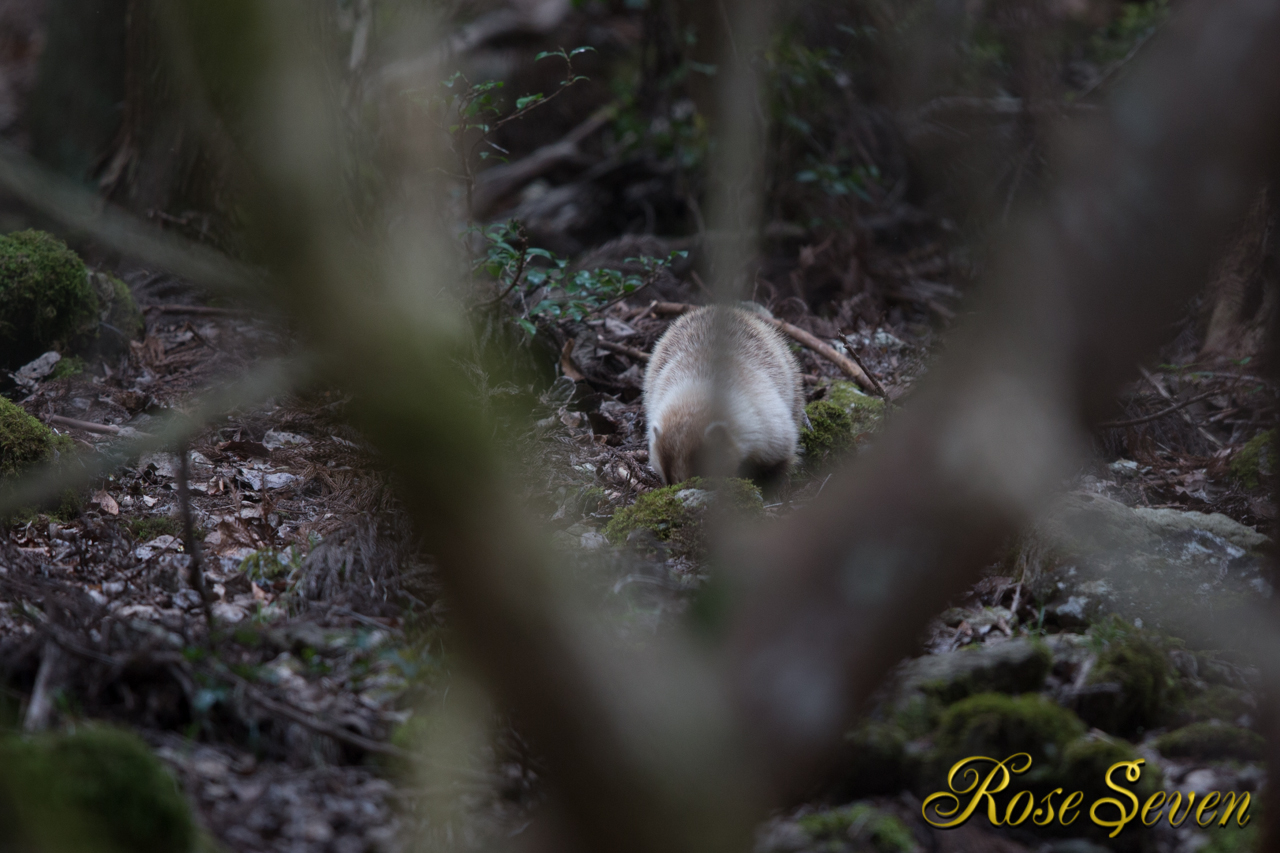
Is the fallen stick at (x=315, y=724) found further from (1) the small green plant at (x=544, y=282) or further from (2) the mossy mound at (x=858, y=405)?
(2) the mossy mound at (x=858, y=405)

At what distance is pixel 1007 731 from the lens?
2.72 metres

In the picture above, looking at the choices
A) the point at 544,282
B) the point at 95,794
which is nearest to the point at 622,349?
the point at 544,282

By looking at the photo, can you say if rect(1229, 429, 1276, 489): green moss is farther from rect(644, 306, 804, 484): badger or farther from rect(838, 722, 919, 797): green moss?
rect(838, 722, 919, 797): green moss

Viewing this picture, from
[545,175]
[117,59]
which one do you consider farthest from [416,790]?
[545,175]

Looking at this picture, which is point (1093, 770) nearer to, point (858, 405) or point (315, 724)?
point (315, 724)

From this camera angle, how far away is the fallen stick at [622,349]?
7371 mm

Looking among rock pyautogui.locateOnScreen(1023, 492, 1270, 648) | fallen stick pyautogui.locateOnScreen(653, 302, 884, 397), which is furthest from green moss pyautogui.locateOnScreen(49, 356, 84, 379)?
rock pyautogui.locateOnScreen(1023, 492, 1270, 648)

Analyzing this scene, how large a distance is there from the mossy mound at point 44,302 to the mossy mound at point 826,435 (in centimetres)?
526

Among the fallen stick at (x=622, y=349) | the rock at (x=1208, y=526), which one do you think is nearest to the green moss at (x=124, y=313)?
the fallen stick at (x=622, y=349)

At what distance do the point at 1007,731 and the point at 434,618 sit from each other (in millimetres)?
2078

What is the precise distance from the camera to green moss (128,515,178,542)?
4160 millimetres

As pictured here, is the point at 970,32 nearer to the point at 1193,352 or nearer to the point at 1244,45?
the point at 1193,352

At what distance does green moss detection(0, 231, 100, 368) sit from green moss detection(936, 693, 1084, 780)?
6.32 m

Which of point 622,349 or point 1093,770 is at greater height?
point 622,349
